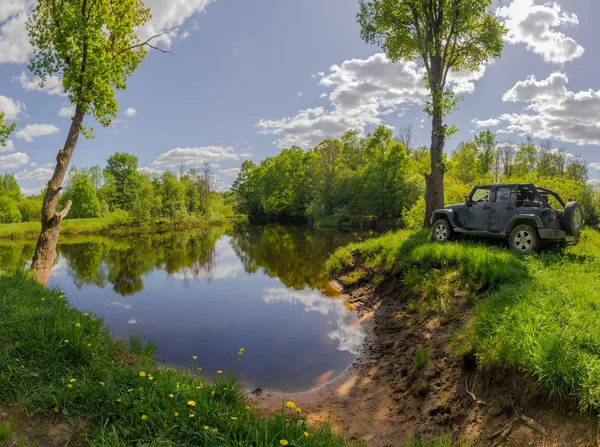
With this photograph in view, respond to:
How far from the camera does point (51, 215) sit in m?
10.4

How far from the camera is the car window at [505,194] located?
31.6ft

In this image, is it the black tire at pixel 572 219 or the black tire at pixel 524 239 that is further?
the black tire at pixel 524 239

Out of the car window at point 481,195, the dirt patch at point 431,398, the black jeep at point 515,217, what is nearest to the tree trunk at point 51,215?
the dirt patch at point 431,398

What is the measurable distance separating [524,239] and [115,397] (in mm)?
10024

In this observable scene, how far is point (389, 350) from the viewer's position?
775cm

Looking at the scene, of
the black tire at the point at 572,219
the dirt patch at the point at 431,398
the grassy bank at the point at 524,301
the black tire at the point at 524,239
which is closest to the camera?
the dirt patch at the point at 431,398

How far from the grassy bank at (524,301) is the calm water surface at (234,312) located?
2.72m

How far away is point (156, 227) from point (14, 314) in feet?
189

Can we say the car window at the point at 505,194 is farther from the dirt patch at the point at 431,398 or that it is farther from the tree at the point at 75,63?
the tree at the point at 75,63

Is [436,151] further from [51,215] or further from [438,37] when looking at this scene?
[51,215]

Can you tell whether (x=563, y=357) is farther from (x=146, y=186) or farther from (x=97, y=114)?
(x=146, y=186)

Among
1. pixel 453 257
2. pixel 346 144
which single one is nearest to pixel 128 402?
pixel 453 257

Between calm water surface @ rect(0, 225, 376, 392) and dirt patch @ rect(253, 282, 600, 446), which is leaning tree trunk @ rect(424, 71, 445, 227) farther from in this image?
dirt patch @ rect(253, 282, 600, 446)

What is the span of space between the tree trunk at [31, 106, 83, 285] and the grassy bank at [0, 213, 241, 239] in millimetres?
44960
